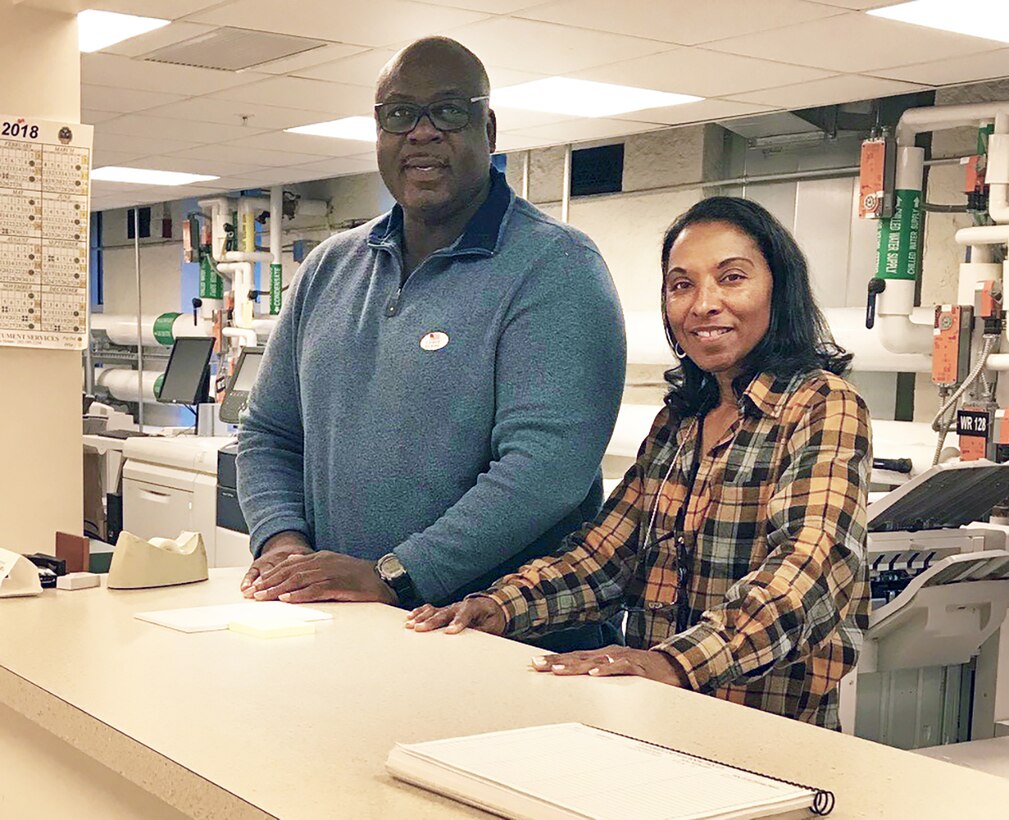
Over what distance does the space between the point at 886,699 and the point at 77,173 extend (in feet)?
7.94

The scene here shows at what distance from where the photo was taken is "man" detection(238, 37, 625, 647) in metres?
1.87

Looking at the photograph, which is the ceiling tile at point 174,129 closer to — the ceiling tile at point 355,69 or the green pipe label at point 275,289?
the ceiling tile at point 355,69

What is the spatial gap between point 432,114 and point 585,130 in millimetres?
5141

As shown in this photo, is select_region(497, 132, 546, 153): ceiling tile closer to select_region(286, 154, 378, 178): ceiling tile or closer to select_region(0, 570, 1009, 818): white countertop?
select_region(286, 154, 378, 178): ceiling tile

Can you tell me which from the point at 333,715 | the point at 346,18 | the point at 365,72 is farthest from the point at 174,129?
the point at 333,715

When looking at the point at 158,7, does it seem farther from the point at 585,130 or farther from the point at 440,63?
the point at 440,63

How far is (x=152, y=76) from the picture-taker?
584cm

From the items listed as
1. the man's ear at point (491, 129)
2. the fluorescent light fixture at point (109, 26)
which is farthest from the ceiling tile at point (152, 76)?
the man's ear at point (491, 129)

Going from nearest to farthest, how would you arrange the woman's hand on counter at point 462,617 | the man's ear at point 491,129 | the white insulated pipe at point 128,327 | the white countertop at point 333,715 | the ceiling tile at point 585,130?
the white countertop at point 333,715 → the woman's hand on counter at point 462,617 → the man's ear at point 491,129 → the ceiling tile at point 585,130 → the white insulated pipe at point 128,327

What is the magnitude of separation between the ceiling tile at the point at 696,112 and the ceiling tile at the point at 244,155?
2.38m

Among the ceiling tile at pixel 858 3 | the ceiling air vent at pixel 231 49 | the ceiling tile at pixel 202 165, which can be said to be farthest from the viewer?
the ceiling tile at pixel 202 165

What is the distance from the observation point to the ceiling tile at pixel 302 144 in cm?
739

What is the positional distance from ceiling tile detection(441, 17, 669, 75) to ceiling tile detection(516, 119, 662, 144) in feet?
4.32

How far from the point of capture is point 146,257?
1198 cm
